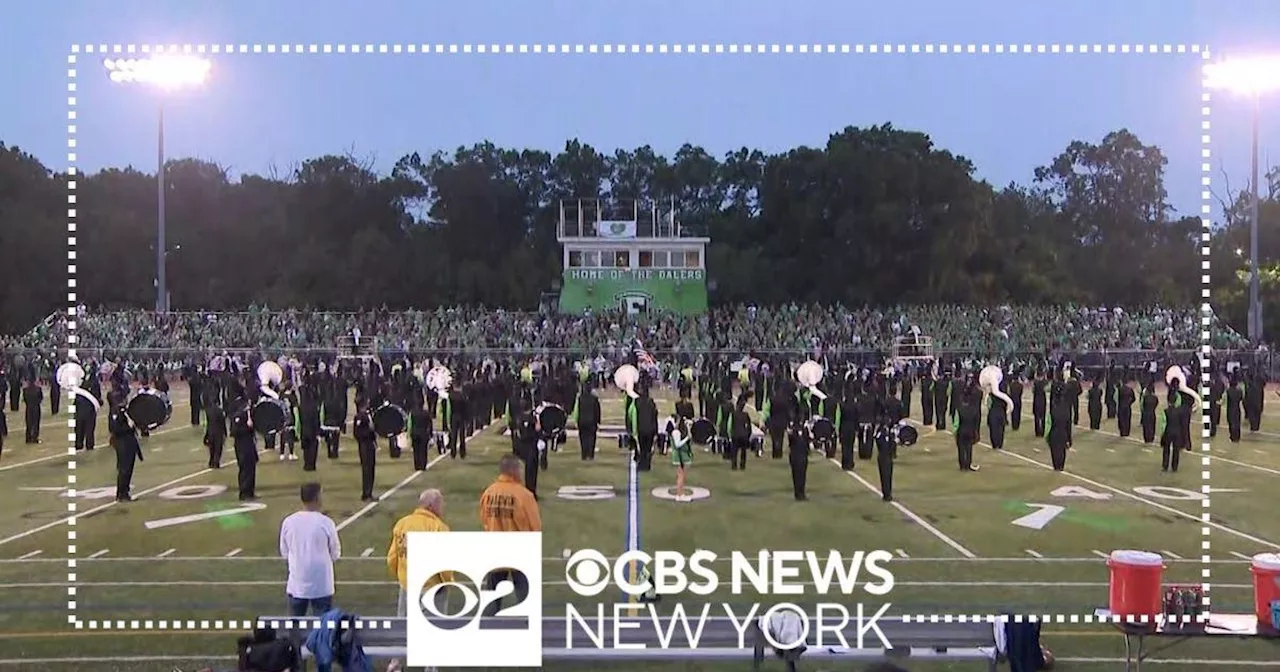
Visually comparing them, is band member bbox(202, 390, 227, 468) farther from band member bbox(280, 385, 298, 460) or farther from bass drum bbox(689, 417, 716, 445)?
bass drum bbox(689, 417, 716, 445)

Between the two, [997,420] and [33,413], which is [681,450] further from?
[33,413]

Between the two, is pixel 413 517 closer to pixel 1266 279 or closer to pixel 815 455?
pixel 815 455

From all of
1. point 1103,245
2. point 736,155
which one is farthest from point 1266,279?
point 736,155

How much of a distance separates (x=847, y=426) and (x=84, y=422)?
10.7m

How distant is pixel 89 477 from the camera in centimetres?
1252

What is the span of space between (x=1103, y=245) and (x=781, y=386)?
1312 cm

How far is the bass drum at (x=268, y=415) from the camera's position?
12164 mm

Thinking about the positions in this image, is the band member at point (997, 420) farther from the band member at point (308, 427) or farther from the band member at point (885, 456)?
the band member at point (308, 427)

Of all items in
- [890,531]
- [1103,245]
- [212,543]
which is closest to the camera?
[212,543]

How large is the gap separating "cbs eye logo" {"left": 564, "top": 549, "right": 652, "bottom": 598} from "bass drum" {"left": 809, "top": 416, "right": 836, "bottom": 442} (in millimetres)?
5718

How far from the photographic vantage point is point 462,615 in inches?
185

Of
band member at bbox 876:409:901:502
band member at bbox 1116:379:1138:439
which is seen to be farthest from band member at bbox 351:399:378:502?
band member at bbox 1116:379:1138:439

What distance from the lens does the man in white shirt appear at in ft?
17.5

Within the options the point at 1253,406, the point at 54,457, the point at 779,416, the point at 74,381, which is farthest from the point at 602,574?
the point at 1253,406
